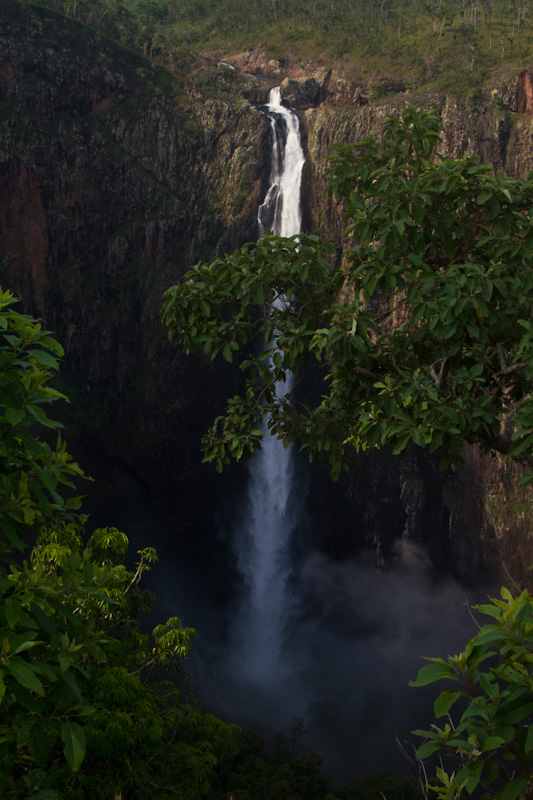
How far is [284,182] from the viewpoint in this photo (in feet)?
82.3

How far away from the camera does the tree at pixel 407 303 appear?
175 inches

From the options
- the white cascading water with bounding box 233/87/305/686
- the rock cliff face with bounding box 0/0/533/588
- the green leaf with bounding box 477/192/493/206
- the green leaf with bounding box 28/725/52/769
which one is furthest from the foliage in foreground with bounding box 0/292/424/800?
the rock cliff face with bounding box 0/0/533/588

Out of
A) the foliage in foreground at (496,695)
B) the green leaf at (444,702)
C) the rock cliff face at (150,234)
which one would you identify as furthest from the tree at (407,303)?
the rock cliff face at (150,234)

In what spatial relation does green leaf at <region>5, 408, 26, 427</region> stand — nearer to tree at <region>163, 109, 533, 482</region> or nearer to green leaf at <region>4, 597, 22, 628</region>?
green leaf at <region>4, 597, 22, 628</region>

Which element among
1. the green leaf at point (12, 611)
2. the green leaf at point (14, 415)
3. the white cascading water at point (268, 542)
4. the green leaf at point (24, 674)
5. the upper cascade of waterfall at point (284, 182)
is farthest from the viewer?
the upper cascade of waterfall at point (284, 182)

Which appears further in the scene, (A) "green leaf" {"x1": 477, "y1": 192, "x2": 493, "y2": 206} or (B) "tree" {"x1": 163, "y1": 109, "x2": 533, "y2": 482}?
(A) "green leaf" {"x1": 477, "y1": 192, "x2": 493, "y2": 206}

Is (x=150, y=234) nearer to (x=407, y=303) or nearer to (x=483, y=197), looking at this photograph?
(x=407, y=303)

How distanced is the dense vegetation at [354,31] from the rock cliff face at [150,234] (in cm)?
385

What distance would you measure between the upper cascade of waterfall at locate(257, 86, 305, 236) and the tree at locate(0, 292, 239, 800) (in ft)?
65.0

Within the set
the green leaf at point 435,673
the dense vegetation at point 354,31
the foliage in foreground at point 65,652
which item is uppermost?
the dense vegetation at point 354,31

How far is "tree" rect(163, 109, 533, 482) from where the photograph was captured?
4.46 m

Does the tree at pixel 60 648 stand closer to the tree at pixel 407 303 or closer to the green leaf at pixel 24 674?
the green leaf at pixel 24 674

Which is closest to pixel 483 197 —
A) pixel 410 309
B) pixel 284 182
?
pixel 410 309

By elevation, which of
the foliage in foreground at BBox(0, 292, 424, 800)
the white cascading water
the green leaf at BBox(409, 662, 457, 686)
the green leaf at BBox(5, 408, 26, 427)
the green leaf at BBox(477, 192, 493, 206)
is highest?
the green leaf at BBox(477, 192, 493, 206)
